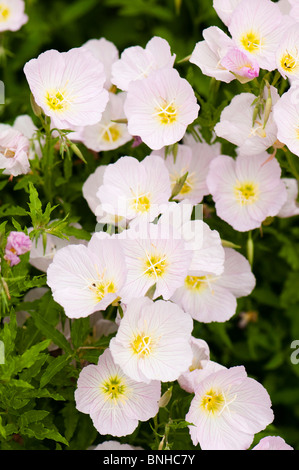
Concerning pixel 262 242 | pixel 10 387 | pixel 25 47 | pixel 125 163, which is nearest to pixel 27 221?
pixel 125 163

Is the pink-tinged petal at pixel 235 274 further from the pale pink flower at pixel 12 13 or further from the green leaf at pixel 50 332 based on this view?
the pale pink flower at pixel 12 13

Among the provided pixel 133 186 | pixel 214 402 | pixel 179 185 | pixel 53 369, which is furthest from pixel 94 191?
pixel 214 402

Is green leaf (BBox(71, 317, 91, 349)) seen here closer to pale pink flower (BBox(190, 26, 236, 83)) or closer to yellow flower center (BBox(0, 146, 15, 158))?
yellow flower center (BBox(0, 146, 15, 158))

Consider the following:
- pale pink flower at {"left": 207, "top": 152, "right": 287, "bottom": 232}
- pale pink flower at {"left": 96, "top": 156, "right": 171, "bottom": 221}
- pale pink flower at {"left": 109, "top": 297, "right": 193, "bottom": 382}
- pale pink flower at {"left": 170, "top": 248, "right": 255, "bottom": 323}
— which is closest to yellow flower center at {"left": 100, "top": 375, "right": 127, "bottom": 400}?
pale pink flower at {"left": 109, "top": 297, "right": 193, "bottom": 382}

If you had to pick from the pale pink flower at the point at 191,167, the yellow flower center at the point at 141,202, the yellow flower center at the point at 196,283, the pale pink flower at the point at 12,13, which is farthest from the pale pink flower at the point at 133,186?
the pale pink flower at the point at 12,13

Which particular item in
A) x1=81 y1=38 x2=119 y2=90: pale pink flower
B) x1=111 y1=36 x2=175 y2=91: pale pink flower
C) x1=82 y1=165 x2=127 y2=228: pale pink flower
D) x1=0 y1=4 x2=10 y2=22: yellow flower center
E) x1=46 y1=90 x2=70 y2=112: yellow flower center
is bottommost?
x1=82 y1=165 x2=127 y2=228: pale pink flower

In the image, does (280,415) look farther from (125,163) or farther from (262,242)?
(125,163)

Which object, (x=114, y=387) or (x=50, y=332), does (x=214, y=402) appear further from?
(x=50, y=332)

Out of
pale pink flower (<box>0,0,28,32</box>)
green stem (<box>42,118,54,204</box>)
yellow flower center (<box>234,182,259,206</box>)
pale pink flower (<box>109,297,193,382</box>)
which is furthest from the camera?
pale pink flower (<box>0,0,28,32</box>)
